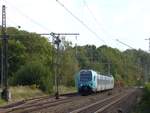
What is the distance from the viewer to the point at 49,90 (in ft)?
245

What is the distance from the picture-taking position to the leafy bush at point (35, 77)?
71875 mm

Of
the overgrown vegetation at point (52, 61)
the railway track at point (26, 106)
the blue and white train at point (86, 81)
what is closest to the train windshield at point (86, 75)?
the blue and white train at point (86, 81)

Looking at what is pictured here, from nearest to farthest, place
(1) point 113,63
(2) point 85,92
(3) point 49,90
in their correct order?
(2) point 85,92, (3) point 49,90, (1) point 113,63

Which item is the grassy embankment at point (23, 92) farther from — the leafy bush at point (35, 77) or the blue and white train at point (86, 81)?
the blue and white train at point (86, 81)

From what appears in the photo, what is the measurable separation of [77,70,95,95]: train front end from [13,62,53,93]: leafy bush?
5.61 metres

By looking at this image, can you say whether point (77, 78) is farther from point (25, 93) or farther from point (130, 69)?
point (130, 69)

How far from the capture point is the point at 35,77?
238ft

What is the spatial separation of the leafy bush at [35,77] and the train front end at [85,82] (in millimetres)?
5606

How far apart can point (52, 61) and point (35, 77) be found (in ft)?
23.3

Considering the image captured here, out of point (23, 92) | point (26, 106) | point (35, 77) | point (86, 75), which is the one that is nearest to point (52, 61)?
point (35, 77)

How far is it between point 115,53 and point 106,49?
439 inches

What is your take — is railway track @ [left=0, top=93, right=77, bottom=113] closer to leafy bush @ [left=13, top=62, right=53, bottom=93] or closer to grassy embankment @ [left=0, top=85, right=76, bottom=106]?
grassy embankment @ [left=0, top=85, right=76, bottom=106]

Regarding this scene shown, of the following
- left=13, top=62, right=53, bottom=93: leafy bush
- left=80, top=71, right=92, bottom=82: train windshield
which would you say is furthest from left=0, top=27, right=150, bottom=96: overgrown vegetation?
left=80, top=71, right=92, bottom=82: train windshield

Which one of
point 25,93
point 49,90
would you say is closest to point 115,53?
point 49,90
